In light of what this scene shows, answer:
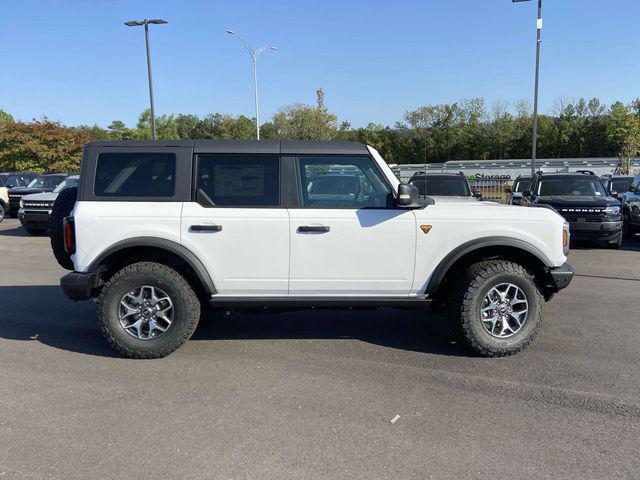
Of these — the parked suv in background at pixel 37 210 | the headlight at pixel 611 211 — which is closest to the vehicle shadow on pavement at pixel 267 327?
the headlight at pixel 611 211

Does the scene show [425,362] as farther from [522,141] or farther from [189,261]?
[522,141]

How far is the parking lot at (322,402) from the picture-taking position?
3.11 metres

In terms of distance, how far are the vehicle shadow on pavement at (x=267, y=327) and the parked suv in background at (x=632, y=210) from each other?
9.08 m

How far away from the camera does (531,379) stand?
430cm

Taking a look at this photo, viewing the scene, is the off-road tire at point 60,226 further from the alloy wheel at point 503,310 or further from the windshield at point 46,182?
the windshield at point 46,182

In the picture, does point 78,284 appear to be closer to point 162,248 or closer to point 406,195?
point 162,248

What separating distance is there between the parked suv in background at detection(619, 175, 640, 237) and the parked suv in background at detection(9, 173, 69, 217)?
17.2 metres

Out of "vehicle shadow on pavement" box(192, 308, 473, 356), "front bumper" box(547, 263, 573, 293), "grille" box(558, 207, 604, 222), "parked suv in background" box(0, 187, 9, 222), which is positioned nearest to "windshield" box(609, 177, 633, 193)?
"grille" box(558, 207, 604, 222)

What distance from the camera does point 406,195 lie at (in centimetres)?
453

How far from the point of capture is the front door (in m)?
4.67

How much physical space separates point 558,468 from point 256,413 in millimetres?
1950

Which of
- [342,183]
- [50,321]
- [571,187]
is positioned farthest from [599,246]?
[50,321]

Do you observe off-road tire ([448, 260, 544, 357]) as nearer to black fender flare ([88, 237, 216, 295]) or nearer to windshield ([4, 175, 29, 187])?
black fender flare ([88, 237, 216, 295])

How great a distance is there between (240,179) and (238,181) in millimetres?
26
